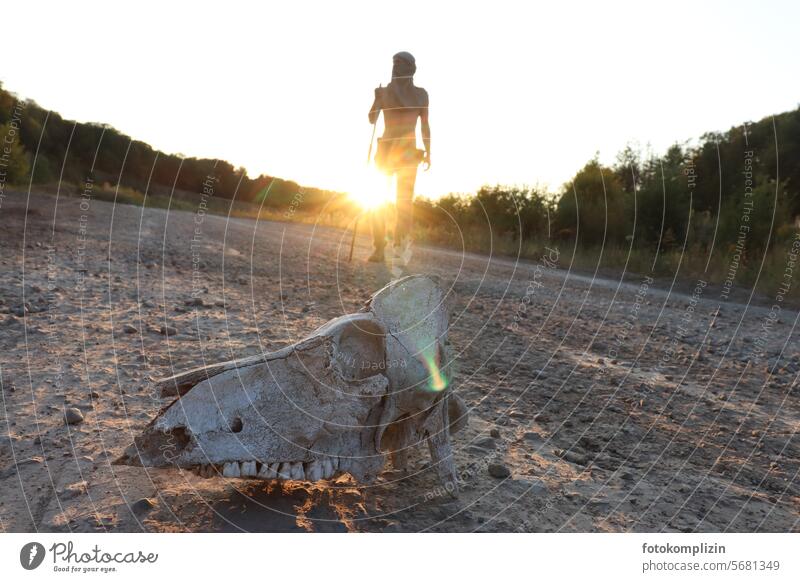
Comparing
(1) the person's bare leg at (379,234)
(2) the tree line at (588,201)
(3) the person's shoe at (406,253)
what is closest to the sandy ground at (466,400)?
(1) the person's bare leg at (379,234)

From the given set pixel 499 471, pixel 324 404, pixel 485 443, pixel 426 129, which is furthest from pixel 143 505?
pixel 426 129

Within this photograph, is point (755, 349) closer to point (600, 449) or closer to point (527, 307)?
point (527, 307)

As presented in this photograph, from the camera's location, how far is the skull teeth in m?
2.19

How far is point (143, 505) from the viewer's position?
7.76ft

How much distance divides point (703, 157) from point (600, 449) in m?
21.7

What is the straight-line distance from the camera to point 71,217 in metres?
12.2

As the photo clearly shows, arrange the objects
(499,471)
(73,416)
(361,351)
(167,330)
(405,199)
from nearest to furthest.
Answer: (361,351) < (499,471) < (73,416) < (167,330) < (405,199)

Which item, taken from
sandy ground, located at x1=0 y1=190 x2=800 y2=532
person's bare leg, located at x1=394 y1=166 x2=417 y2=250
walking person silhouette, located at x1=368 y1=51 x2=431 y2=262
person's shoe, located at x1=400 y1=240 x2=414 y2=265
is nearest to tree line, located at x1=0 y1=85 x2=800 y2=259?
person's shoe, located at x1=400 y1=240 x2=414 y2=265

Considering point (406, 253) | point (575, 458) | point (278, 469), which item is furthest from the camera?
point (406, 253)

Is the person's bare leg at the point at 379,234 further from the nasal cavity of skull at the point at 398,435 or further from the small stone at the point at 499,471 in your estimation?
the nasal cavity of skull at the point at 398,435

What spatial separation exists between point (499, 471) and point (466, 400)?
1.13m

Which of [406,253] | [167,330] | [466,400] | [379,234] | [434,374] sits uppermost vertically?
[379,234]

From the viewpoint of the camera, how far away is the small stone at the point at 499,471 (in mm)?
2881

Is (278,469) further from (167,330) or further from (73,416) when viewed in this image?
(167,330)
